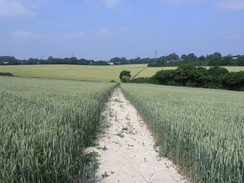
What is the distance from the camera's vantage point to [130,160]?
15.3 feet

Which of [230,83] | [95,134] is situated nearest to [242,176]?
[95,134]

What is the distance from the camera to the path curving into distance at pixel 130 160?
151 inches

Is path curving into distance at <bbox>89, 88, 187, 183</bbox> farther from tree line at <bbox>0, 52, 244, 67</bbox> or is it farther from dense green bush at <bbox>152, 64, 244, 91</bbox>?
tree line at <bbox>0, 52, 244, 67</bbox>

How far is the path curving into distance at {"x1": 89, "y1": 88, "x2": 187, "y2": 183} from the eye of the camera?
12.6 ft

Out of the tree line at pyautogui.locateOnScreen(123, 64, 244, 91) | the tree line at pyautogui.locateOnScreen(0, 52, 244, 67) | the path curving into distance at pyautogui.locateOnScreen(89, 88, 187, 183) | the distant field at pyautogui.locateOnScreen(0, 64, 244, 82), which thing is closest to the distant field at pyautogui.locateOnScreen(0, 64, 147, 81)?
the distant field at pyautogui.locateOnScreen(0, 64, 244, 82)

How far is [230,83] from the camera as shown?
49625 mm

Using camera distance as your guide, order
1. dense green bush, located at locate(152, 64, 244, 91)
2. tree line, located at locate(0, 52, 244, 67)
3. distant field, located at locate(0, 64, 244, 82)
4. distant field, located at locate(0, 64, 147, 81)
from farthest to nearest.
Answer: tree line, located at locate(0, 52, 244, 67), distant field, located at locate(0, 64, 244, 82), distant field, located at locate(0, 64, 147, 81), dense green bush, located at locate(152, 64, 244, 91)

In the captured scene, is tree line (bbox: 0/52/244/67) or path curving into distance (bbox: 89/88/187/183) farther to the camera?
tree line (bbox: 0/52/244/67)

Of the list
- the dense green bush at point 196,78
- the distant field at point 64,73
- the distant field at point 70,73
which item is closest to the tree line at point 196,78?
the dense green bush at point 196,78

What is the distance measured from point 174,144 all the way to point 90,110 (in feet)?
10.7

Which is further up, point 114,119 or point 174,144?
point 174,144

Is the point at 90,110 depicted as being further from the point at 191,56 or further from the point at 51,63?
the point at 191,56

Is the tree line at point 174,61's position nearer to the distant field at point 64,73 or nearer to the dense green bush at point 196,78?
the distant field at point 64,73

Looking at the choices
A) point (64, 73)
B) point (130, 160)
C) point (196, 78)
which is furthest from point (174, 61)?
point (130, 160)
